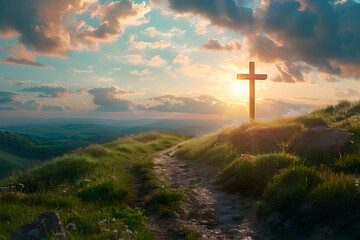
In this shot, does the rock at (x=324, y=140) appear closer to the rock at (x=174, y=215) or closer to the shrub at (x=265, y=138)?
the shrub at (x=265, y=138)

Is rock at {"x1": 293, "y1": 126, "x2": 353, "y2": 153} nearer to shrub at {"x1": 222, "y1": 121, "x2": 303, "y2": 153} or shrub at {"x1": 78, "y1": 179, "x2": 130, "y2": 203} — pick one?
shrub at {"x1": 222, "y1": 121, "x2": 303, "y2": 153}

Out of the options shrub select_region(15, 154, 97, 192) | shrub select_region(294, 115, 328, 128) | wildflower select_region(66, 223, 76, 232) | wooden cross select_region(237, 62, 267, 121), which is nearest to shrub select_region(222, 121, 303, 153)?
shrub select_region(294, 115, 328, 128)

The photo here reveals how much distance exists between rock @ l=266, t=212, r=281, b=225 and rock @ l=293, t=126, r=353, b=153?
5192 millimetres

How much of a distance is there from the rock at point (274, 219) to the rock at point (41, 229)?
14.5 ft

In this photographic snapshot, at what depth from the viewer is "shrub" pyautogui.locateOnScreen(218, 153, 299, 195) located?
26.9 ft

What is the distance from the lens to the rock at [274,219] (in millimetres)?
5699

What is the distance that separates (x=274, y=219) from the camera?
580 centimetres

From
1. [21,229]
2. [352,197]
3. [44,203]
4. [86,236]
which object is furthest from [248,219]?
[44,203]

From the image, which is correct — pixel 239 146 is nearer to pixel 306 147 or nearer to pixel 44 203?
pixel 306 147

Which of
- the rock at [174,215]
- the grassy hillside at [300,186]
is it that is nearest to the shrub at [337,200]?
the grassy hillside at [300,186]

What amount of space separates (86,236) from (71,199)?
3.12m

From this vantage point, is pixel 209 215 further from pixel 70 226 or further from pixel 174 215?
pixel 70 226

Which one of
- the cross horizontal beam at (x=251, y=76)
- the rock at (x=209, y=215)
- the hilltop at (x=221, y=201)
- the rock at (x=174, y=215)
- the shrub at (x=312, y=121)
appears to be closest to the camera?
the hilltop at (x=221, y=201)

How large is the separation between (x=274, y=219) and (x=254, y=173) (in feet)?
9.66
